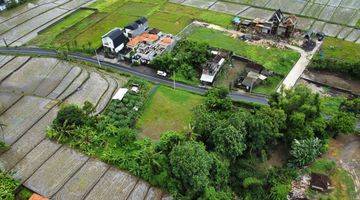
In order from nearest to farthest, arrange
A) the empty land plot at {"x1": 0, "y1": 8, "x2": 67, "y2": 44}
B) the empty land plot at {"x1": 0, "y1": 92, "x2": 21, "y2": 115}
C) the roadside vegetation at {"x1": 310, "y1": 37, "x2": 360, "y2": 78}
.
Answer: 1. the empty land plot at {"x1": 0, "y1": 92, "x2": 21, "y2": 115}
2. the roadside vegetation at {"x1": 310, "y1": 37, "x2": 360, "y2": 78}
3. the empty land plot at {"x1": 0, "y1": 8, "x2": 67, "y2": 44}

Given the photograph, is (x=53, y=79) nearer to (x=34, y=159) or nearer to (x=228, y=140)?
(x=34, y=159)

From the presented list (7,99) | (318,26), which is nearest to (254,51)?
(318,26)

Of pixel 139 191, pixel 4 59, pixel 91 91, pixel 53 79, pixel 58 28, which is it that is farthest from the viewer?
pixel 58 28

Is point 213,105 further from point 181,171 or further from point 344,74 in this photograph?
point 344,74

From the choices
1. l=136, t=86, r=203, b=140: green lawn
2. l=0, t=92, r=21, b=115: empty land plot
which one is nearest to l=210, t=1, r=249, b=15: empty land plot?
l=136, t=86, r=203, b=140: green lawn

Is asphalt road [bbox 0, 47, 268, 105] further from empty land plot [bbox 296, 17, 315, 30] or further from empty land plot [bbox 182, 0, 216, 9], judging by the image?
empty land plot [bbox 182, 0, 216, 9]
